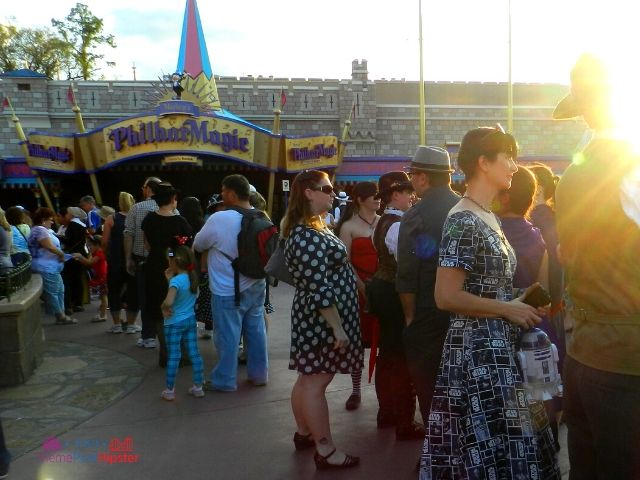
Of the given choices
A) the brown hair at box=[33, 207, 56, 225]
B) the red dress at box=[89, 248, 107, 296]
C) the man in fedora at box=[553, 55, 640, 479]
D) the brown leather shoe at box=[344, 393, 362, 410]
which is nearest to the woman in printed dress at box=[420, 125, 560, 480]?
the man in fedora at box=[553, 55, 640, 479]

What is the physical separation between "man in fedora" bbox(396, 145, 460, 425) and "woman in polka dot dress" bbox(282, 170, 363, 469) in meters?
0.44

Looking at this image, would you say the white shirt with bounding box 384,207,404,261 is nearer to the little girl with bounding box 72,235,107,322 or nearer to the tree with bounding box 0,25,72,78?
the little girl with bounding box 72,235,107,322

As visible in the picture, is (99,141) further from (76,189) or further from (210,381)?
(210,381)

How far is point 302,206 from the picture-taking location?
147 inches

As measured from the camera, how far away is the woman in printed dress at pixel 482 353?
2395 millimetres

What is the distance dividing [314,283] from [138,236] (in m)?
3.71

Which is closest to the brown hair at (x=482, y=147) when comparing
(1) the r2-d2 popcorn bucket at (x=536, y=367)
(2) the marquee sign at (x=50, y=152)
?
(1) the r2-d2 popcorn bucket at (x=536, y=367)

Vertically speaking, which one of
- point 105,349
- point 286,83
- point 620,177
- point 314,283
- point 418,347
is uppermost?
point 286,83

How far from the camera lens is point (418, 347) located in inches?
128

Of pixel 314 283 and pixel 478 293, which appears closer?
pixel 478 293

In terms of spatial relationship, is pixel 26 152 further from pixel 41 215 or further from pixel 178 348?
pixel 178 348

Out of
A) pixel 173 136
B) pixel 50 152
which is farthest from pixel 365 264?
pixel 50 152

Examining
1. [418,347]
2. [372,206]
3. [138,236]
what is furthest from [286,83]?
[418,347]

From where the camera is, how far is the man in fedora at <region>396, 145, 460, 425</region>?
127 inches
